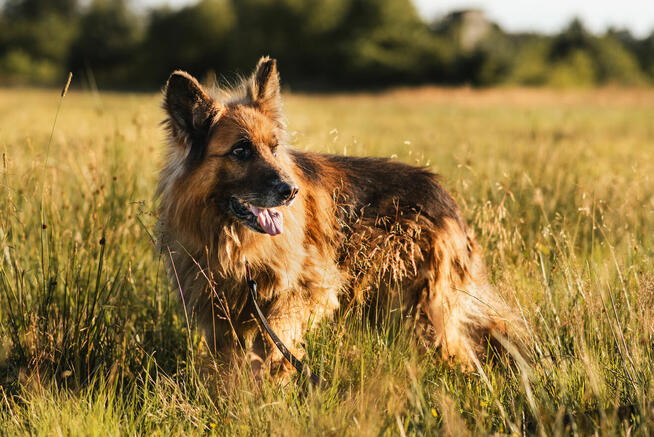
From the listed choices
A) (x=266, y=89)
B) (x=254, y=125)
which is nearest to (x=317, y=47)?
(x=266, y=89)

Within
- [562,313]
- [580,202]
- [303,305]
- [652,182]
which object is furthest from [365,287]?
[652,182]

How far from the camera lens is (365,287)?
9.39 ft

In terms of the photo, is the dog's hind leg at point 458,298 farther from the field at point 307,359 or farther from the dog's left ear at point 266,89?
the dog's left ear at point 266,89

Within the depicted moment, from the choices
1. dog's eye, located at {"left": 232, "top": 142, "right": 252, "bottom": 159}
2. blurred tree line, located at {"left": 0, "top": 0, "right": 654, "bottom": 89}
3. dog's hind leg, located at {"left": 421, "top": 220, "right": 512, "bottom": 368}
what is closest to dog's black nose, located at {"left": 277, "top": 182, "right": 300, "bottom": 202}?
dog's eye, located at {"left": 232, "top": 142, "right": 252, "bottom": 159}

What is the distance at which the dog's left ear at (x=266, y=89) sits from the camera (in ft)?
9.96

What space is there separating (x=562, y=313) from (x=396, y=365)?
1055 mm

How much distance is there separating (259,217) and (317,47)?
43.4 m

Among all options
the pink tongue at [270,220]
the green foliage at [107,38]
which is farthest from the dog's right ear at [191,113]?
the green foliage at [107,38]

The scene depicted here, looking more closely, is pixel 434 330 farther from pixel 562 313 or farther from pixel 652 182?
pixel 652 182

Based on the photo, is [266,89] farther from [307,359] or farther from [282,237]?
[307,359]

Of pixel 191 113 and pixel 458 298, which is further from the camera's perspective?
pixel 458 298

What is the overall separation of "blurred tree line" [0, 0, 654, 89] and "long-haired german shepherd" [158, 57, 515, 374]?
32.1m

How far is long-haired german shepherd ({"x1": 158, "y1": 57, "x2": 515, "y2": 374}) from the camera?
8.89ft

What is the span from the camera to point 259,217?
2.66 metres
